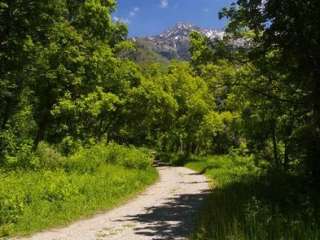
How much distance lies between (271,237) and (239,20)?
32.4 ft

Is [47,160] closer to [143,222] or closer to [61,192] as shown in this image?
[61,192]

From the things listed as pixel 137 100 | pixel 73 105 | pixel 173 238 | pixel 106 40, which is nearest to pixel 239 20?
pixel 173 238

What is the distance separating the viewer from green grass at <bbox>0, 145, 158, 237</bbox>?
13.6 meters

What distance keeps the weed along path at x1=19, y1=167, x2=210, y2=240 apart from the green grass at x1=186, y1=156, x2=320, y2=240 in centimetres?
91

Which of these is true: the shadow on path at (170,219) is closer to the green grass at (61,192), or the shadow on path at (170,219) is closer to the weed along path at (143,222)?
the weed along path at (143,222)

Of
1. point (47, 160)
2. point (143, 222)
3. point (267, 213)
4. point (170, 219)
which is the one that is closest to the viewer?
point (267, 213)

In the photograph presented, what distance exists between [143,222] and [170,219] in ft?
3.11

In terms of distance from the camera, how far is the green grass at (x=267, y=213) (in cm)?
838

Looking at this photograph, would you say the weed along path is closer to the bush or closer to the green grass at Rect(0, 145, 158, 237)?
the green grass at Rect(0, 145, 158, 237)

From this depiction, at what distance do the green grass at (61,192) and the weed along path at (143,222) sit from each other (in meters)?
0.64

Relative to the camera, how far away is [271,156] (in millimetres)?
31031

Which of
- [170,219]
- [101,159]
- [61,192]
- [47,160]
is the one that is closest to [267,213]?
[170,219]

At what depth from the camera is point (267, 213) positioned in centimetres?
1117

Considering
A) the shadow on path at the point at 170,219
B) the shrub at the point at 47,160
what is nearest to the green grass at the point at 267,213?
the shadow on path at the point at 170,219
